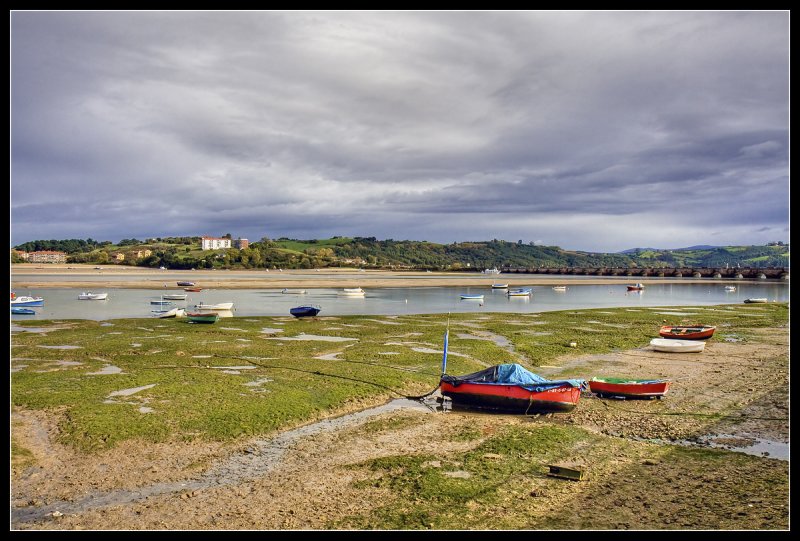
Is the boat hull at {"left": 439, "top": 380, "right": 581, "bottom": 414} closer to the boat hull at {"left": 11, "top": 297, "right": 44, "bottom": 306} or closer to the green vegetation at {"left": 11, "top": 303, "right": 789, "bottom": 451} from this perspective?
the green vegetation at {"left": 11, "top": 303, "right": 789, "bottom": 451}

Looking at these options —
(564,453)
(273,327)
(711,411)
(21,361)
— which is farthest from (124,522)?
(273,327)

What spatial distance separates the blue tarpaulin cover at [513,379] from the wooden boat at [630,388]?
2.21 meters

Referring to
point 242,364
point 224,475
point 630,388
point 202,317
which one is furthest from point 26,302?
point 630,388

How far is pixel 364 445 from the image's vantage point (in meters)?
19.2

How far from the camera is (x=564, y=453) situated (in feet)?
59.9

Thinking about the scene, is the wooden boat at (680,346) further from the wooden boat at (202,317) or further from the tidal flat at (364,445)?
the wooden boat at (202,317)

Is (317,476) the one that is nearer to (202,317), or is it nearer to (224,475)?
(224,475)

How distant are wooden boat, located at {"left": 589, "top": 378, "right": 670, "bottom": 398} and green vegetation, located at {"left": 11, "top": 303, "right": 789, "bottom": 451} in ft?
17.9

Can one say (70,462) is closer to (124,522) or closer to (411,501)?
(124,522)

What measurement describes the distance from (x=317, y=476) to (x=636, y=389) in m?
17.0

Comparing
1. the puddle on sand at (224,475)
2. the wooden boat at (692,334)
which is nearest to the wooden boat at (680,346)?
the wooden boat at (692,334)

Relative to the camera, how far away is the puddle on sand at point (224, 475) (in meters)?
13.9

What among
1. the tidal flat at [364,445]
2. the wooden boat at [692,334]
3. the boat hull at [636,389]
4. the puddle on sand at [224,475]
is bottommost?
the puddle on sand at [224,475]

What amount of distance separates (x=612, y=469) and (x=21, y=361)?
34284mm
